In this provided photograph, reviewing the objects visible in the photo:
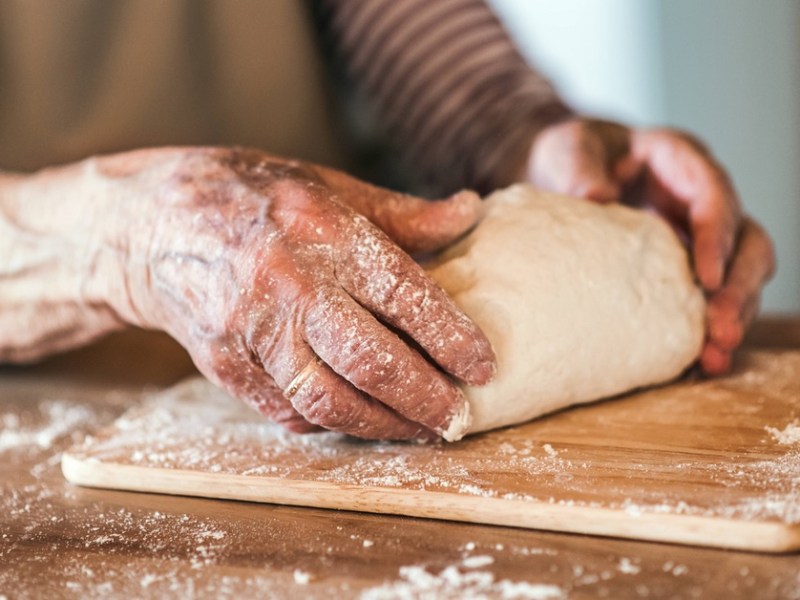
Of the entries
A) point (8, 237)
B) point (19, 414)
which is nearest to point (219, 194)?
point (8, 237)

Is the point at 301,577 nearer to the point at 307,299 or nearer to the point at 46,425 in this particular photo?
the point at 307,299

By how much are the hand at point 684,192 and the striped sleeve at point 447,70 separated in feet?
0.89

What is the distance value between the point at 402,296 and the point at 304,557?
0.34m

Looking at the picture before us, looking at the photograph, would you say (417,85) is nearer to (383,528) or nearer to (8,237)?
(8,237)

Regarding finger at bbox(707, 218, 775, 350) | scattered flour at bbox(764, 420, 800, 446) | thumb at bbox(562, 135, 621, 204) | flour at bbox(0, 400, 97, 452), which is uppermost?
thumb at bbox(562, 135, 621, 204)

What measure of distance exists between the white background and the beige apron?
5.56 feet

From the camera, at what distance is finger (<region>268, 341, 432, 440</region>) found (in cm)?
112

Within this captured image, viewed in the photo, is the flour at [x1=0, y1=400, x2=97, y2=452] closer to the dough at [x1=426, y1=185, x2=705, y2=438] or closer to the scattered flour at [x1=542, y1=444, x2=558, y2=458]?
the dough at [x1=426, y1=185, x2=705, y2=438]

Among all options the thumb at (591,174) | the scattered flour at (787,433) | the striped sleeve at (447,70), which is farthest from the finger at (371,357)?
the striped sleeve at (447,70)

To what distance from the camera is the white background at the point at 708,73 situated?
3648mm

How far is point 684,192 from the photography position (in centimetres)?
163

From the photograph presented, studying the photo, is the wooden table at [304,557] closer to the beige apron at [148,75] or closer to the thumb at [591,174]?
the thumb at [591,174]

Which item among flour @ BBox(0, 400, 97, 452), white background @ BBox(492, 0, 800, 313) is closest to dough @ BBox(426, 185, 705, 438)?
flour @ BBox(0, 400, 97, 452)

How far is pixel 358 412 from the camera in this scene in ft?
3.76
